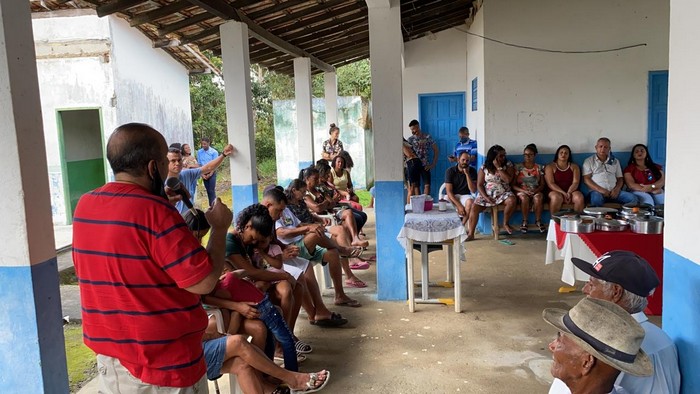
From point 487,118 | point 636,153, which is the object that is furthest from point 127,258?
point 636,153

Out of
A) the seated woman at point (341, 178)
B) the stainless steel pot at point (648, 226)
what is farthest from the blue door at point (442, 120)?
the stainless steel pot at point (648, 226)

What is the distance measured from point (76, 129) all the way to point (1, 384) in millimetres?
9404

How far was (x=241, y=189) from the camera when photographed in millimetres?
5895

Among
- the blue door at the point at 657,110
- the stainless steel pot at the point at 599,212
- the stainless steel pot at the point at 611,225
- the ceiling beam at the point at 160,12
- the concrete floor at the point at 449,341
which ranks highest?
the ceiling beam at the point at 160,12

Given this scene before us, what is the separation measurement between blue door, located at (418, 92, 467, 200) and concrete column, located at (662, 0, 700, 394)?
8.09m

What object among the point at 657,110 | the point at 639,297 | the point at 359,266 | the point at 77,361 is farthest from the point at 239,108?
the point at 657,110

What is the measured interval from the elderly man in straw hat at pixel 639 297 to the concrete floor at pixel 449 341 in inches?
45.5

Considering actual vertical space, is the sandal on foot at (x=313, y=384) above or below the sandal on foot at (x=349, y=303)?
above

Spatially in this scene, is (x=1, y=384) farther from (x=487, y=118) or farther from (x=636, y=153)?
(x=636, y=153)

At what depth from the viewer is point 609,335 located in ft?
4.80

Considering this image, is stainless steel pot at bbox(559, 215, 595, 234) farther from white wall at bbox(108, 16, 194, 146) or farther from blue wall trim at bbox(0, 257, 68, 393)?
white wall at bbox(108, 16, 194, 146)

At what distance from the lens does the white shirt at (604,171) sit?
22.7 feet

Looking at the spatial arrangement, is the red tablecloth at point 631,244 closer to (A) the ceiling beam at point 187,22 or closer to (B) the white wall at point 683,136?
→ (B) the white wall at point 683,136

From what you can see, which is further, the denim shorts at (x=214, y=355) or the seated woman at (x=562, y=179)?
the seated woman at (x=562, y=179)
